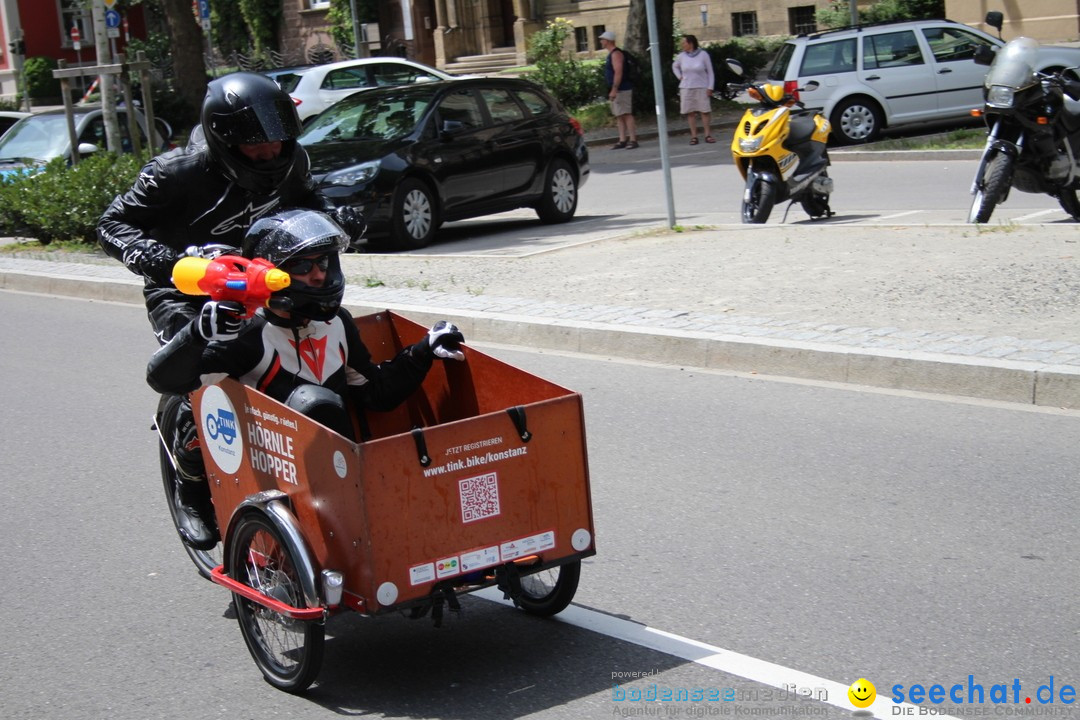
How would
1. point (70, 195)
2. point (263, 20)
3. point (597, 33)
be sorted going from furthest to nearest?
point (263, 20)
point (597, 33)
point (70, 195)

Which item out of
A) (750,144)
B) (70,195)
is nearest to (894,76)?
(750,144)

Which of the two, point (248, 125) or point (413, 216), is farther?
point (413, 216)

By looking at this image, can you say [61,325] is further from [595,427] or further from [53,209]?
[595,427]

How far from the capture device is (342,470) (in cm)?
398

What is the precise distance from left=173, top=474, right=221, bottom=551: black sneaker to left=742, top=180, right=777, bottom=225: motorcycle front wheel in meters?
9.00

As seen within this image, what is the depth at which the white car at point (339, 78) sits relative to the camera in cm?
2364

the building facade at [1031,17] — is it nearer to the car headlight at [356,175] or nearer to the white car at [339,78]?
the white car at [339,78]

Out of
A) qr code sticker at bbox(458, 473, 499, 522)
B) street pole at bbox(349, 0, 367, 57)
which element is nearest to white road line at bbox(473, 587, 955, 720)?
qr code sticker at bbox(458, 473, 499, 522)

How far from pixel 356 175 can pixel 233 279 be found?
35.0ft

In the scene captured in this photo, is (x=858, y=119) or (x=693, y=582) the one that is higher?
(x=858, y=119)

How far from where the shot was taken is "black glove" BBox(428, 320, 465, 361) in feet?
15.0

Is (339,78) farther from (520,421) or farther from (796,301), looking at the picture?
(520,421)

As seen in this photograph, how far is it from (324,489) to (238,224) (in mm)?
1486

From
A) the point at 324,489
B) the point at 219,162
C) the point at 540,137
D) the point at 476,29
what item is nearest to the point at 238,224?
the point at 219,162
